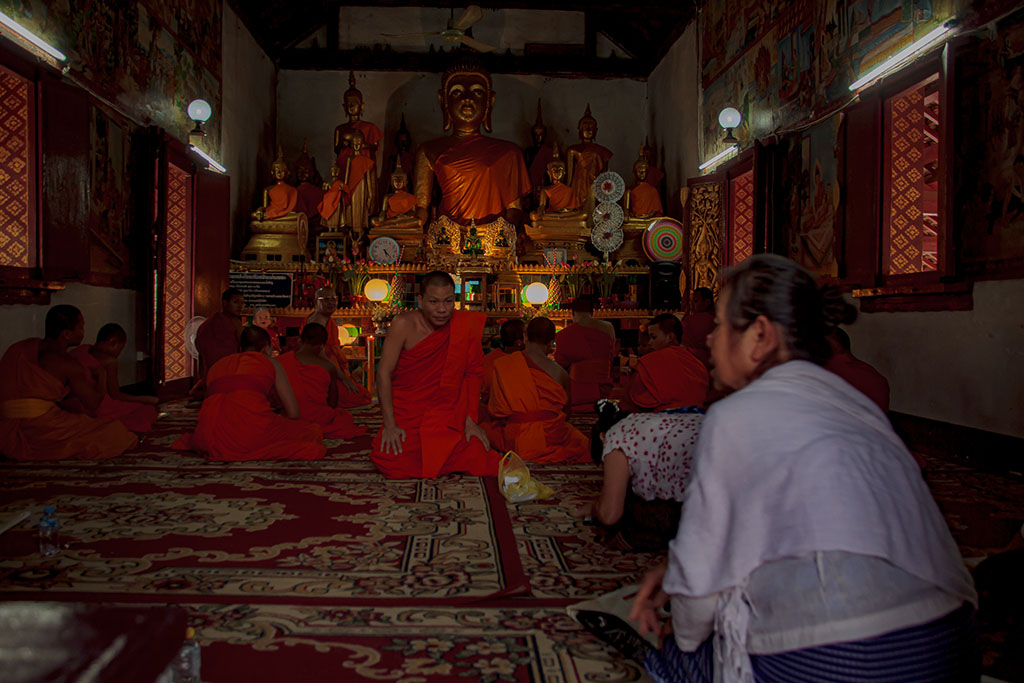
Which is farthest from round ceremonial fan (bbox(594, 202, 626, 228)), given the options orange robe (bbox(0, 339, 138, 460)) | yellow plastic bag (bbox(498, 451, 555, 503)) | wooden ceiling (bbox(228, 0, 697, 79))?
orange robe (bbox(0, 339, 138, 460))

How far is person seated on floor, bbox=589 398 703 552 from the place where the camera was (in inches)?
104

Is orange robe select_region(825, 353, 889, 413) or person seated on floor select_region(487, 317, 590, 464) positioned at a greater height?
orange robe select_region(825, 353, 889, 413)

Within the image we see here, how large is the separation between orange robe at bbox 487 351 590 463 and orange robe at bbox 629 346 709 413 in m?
0.81

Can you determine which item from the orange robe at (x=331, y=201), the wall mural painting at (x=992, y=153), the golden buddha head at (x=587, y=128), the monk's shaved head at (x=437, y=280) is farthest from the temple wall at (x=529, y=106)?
the monk's shaved head at (x=437, y=280)

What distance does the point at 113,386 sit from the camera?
5.84m

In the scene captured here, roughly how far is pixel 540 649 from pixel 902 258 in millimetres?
5062

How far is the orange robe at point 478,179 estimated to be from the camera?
11.8m

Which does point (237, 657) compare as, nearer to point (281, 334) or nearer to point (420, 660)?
point (420, 660)

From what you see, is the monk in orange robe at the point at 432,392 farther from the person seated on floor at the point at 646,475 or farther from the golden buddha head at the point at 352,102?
the golden buddha head at the point at 352,102

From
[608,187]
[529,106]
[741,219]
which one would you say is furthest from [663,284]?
[529,106]

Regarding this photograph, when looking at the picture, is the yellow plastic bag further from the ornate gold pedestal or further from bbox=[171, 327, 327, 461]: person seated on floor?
the ornate gold pedestal

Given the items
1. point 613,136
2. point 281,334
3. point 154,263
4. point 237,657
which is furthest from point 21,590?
point 613,136

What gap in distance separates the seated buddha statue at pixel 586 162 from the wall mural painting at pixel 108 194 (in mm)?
6873

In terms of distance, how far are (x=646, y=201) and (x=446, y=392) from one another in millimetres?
7802
